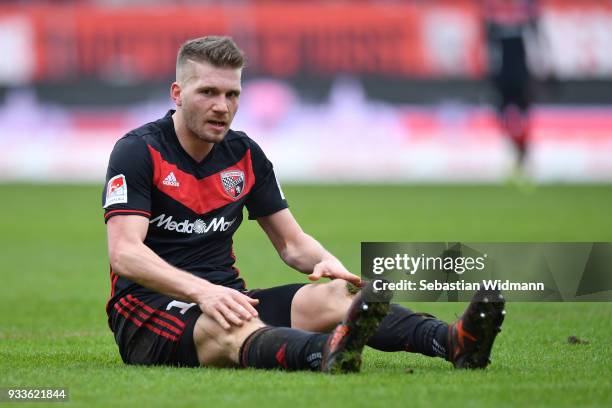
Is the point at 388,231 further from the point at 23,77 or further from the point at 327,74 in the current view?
the point at 23,77

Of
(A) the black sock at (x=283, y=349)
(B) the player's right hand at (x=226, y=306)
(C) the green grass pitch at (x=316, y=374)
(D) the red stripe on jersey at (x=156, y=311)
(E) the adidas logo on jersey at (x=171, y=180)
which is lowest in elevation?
(C) the green grass pitch at (x=316, y=374)

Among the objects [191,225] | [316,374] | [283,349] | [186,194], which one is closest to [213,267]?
[191,225]

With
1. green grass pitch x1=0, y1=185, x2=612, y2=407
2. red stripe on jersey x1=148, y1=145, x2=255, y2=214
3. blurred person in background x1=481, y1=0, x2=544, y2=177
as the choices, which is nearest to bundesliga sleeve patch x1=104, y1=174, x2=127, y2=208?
red stripe on jersey x1=148, y1=145, x2=255, y2=214

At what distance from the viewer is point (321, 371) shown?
5.19m

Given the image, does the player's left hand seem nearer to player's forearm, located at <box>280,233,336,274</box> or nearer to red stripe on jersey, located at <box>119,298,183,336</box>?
player's forearm, located at <box>280,233,336,274</box>

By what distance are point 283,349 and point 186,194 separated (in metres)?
0.96

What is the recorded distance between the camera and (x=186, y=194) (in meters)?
5.73

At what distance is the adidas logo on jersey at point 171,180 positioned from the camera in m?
5.68

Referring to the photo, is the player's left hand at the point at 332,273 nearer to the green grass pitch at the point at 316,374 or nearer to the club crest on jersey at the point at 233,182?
the green grass pitch at the point at 316,374

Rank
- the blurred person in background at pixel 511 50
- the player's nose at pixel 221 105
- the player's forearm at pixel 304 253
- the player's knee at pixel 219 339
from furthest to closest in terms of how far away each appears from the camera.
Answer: the blurred person in background at pixel 511 50
the player's forearm at pixel 304 253
the player's nose at pixel 221 105
the player's knee at pixel 219 339

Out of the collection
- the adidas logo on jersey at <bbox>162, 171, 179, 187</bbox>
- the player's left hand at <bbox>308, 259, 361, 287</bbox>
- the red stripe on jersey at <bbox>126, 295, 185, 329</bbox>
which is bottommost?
the red stripe on jersey at <bbox>126, 295, 185, 329</bbox>

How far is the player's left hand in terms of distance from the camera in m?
5.52

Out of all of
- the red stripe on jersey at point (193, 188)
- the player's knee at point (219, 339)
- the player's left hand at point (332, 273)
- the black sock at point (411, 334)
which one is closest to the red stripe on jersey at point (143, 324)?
the player's knee at point (219, 339)

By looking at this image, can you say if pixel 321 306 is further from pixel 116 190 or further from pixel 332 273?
pixel 116 190
